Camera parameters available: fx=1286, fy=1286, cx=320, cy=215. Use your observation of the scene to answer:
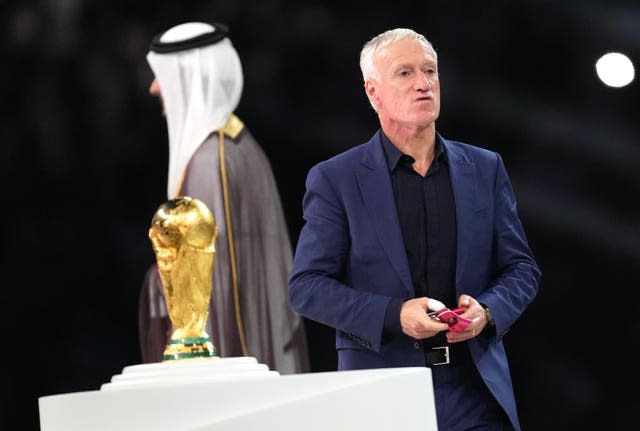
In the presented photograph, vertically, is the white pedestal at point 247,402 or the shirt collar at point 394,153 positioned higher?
the shirt collar at point 394,153

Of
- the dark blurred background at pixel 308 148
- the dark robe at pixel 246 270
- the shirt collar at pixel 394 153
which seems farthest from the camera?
the dark robe at pixel 246 270

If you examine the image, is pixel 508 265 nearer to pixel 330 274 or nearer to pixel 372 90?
pixel 330 274

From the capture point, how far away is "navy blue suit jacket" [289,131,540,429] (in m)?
3.13

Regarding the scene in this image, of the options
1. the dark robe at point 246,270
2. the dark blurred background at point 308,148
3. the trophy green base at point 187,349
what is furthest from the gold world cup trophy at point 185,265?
the dark robe at point 246,270

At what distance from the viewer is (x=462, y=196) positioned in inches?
128

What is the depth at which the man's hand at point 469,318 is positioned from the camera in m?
3.02

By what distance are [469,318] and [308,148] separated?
304 cm

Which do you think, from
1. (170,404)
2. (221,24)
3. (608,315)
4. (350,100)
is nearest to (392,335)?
(170,404)

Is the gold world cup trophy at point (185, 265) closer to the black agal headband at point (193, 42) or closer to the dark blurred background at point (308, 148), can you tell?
the dark blurred background at point (308, 148)

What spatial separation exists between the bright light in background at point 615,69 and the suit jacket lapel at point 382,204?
2.37 metres

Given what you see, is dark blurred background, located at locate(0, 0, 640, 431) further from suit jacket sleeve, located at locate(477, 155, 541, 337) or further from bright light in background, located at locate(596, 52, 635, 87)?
suit jacket sleeve, located at locate(477, 155, 541, 337)

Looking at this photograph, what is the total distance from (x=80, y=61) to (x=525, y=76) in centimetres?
217

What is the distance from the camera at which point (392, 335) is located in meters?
3.14

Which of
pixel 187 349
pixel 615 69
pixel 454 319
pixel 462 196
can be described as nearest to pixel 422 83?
pixel 462 196
